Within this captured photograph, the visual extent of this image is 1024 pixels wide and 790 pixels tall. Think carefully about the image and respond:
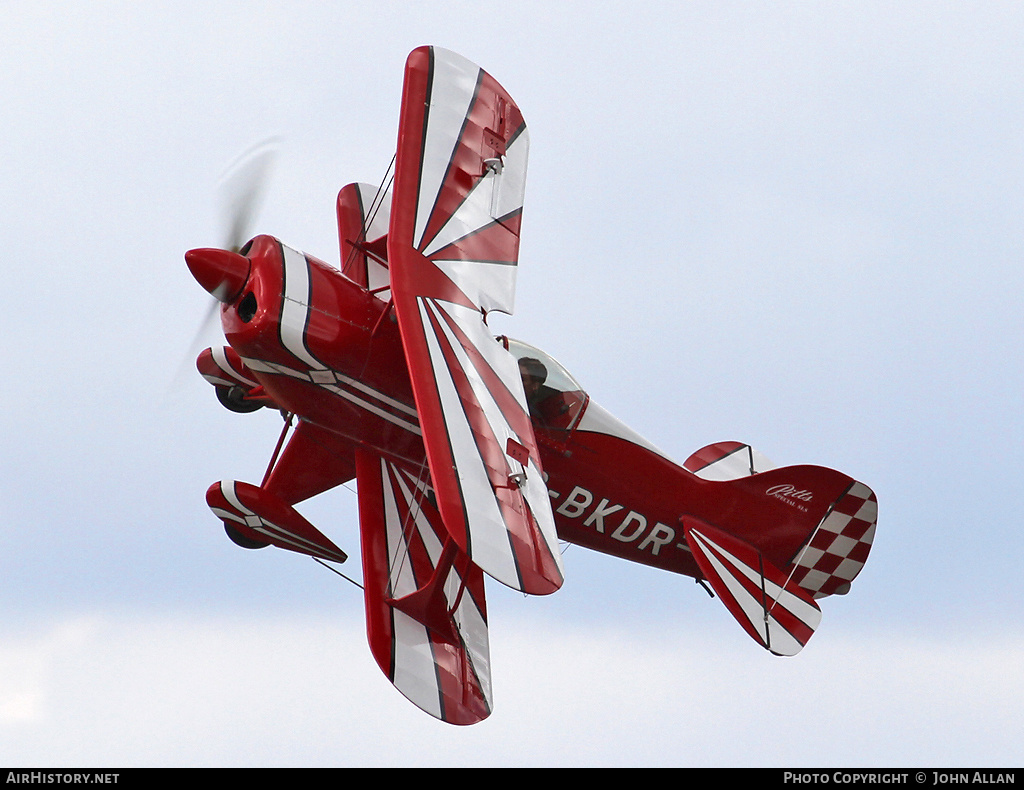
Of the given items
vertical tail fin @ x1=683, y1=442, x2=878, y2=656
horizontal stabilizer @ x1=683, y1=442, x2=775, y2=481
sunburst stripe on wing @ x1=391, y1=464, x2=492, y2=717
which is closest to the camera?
sunburst stripe on wing @ x1=391, y1=464, x2=492, y2=717

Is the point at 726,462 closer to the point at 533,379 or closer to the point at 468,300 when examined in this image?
the point at 533,379

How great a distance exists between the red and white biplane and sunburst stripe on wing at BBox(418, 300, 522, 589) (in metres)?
0.02

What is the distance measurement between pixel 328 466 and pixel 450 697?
8.45 ft

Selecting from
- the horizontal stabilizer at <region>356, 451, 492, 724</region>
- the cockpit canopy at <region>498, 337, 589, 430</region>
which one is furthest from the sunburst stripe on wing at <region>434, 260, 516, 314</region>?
the horizontal stabilizer at <region>356, 451, 492, 724</region>

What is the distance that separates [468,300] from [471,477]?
5.76ft

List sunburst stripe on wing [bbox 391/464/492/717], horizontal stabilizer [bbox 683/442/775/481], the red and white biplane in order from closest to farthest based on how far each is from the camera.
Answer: the red and white biplane, sunburst stripe on wing [bbox 391/464/492/717], horizontal stabilizer [bbox 683/442/775/481]

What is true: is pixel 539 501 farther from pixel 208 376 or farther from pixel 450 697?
pixel 208 376

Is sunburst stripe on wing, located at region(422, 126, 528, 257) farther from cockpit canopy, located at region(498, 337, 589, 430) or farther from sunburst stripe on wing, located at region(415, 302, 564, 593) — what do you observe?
cockpit canopy, located at region(498, 337, 589, 430)

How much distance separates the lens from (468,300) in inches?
310

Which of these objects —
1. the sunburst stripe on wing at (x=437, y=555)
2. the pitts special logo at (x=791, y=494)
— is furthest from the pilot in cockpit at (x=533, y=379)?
the pitts special logo at (x=791, y=494)

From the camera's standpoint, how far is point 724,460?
34.3ft

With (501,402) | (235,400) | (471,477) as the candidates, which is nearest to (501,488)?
(471,477)

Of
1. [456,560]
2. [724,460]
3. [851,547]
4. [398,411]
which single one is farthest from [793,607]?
[398,411]

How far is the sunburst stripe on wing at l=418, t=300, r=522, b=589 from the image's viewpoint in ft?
20.9
